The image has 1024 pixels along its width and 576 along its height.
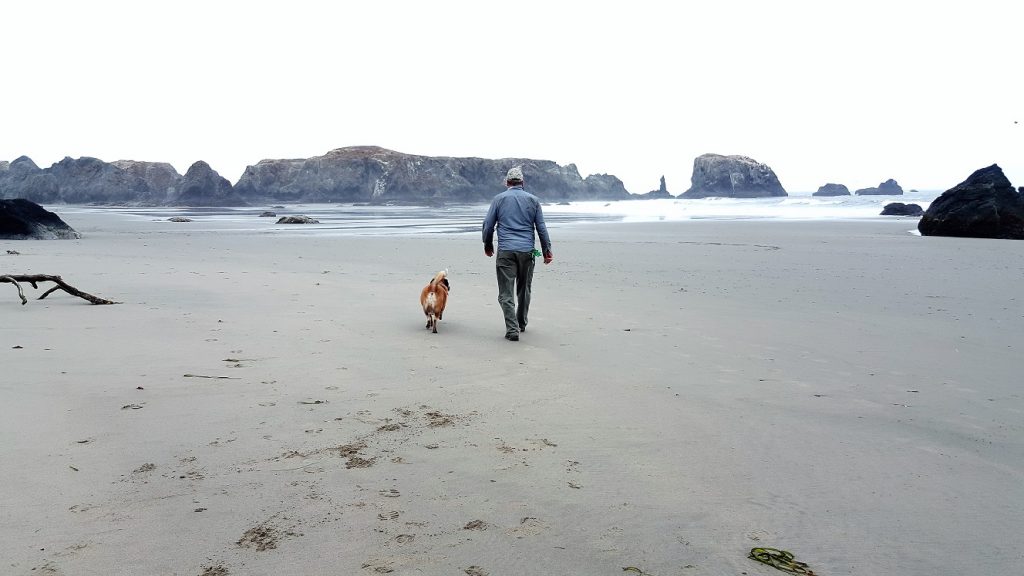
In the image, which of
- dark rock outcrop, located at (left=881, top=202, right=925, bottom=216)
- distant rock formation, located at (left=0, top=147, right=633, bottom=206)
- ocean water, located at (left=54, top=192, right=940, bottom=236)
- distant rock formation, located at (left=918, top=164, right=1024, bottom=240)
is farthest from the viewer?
distant rock formation, located at (left=0, top=147, right=633, bottom=206)

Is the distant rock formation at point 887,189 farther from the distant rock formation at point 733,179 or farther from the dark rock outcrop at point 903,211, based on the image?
the dark rock outcrop at point 903,211

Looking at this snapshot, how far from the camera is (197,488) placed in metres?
3.08

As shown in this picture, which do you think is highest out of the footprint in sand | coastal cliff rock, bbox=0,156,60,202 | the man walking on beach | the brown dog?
coastal cliff rock, bbox=0,156,60,202

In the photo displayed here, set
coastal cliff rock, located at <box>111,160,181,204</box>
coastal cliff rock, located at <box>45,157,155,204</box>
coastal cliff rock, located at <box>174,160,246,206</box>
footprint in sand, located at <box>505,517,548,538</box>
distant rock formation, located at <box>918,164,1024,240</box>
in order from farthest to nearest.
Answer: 1. coastal cliff rock, located at <box>111,160,181,204</box>
2. coastal cliff rock, located at <box>45,157,155,204</box>
3. coastal cliff rock, located at <box>174,160,246,206</box>
4. distant rock formation, located at <box>918,164,1024,240</box>
5. footprint in sand, located at <box>505,517,548,538</box>

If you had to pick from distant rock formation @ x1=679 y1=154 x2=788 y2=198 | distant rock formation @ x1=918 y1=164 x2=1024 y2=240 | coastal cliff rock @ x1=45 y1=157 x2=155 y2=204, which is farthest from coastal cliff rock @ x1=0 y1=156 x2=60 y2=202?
distant rock formation @ x1=918 y1=164 x2=1024 y2=240

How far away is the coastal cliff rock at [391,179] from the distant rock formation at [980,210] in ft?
353

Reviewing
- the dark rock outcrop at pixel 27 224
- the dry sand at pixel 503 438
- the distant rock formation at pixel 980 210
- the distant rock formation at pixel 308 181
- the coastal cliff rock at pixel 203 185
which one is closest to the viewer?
the dry sand at pixel 503 438

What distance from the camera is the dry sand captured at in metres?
2.67

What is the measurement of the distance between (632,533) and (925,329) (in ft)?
19.8

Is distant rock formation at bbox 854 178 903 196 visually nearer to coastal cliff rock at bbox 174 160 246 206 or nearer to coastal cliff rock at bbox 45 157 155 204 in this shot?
coastal cliff rock at bbox 174 160 246 206

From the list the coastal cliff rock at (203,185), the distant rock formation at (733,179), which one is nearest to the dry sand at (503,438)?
the coastal cliff rock at (203,185)

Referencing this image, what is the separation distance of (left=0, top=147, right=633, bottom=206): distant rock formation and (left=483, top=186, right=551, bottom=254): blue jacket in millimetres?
104803

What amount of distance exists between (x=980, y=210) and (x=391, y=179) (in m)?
132

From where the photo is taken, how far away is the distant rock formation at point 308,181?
398 feet
